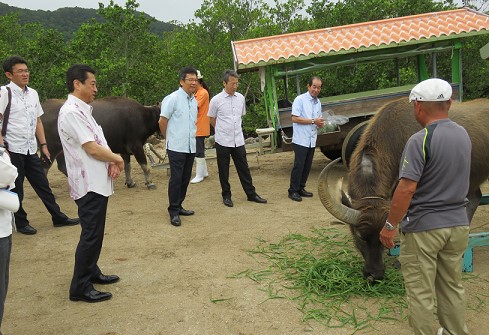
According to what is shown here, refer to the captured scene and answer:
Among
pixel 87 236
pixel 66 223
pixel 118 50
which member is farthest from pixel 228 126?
pixel 118 50

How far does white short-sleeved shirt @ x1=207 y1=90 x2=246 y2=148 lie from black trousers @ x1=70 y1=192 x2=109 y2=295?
295 centimetres

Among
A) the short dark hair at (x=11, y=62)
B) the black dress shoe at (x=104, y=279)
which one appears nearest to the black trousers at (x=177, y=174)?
the black dress shoe at (x=104, y=279)

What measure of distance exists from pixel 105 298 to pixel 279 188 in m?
4.40

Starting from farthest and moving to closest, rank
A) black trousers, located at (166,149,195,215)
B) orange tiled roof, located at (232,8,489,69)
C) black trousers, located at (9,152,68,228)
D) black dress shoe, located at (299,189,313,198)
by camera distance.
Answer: orange tiled roof, located at (232,8,489,69), black dress shoe, located at (299,189,313,198), black trousers, located at (166,149,195,215), black trousers, located at (9,152,68,228)

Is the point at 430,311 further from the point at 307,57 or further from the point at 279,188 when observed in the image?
the point at 307,57

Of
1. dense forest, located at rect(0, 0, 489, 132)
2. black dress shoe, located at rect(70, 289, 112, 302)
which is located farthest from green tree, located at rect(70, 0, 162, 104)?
black dress shoe, located at rect(70, 289, 112, 302)

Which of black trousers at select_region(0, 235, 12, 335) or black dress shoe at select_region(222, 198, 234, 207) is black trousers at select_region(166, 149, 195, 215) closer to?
black dress shoe at select_region(222, 198, 234, 207)

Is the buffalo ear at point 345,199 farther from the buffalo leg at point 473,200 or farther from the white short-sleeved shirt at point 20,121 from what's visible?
the white short-sleeved shirt at point 20,121

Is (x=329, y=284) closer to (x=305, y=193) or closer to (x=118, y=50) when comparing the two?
(x=305, y=193)

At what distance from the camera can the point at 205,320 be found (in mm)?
3449

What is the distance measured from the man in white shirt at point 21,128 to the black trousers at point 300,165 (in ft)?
11.2

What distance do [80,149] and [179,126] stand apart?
225cm

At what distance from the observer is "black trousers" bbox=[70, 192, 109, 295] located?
3.69 meters

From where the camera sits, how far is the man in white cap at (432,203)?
2629mm
